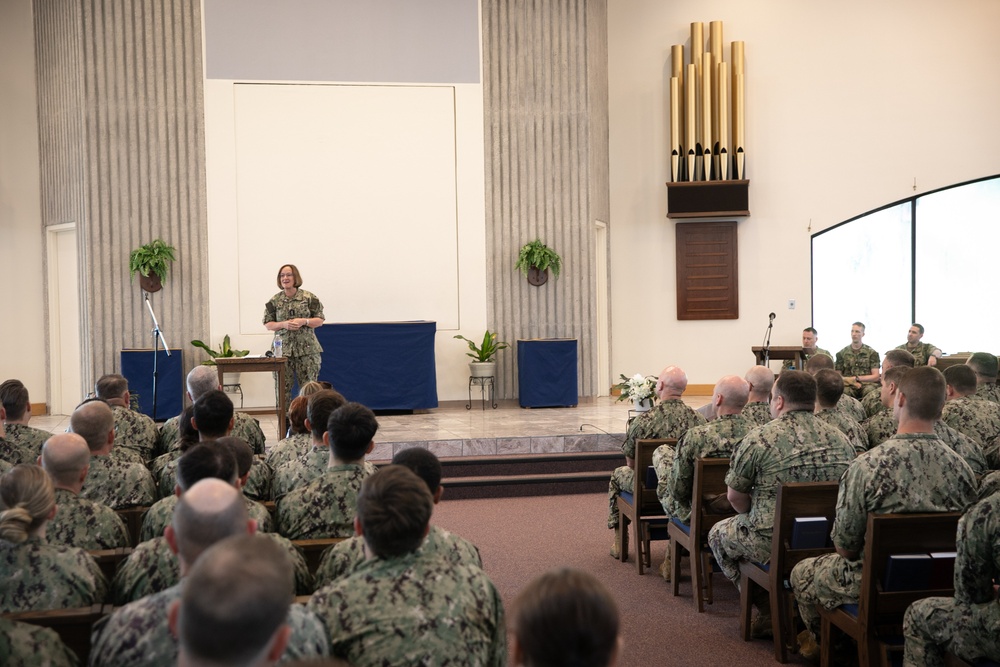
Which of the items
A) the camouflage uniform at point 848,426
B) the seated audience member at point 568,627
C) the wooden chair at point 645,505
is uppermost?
the seated audience member at point 568,627

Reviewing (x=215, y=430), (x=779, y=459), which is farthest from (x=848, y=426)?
(x=215, y=430)

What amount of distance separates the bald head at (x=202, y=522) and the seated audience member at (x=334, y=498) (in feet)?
4.47

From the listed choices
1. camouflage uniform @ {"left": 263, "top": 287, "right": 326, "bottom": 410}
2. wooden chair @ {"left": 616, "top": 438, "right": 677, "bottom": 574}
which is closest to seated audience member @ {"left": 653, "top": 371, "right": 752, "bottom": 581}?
wooden chair @ {"left": 616, "top": 438, "right": 677, "bottom": 574}

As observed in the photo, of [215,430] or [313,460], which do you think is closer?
[313,460]

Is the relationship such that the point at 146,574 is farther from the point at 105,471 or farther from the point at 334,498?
the point at 105,471

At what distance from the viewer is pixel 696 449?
4.69 meters

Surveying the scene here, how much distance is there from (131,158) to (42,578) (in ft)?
31.1

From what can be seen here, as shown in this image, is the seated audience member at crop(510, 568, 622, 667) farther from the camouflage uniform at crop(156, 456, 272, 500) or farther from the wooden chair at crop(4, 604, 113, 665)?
the camouflage uniform at crop(156, 456, 272, 500)

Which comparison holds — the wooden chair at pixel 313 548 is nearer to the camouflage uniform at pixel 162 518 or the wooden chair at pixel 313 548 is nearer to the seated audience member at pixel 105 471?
the camouflage uniform at pixel 162 518

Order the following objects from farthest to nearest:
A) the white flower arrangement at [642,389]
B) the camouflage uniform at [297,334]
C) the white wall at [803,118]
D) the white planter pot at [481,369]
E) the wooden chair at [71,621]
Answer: the white wall at [803,118] < the white planter pot at [481,369] < the camouflage uniform at [297,334] < the white flower arrangement at [642,389] < the wooden chair at [71,621]

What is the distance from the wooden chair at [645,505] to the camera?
531 cm

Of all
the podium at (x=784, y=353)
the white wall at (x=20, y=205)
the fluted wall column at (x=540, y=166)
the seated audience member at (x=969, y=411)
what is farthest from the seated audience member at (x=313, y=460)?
the white wall at (x=20, y=205)

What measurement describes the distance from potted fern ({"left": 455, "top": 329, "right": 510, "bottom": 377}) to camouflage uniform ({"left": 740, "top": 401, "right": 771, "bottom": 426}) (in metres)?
6.28

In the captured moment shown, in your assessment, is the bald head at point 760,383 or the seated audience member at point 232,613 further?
the bald head at point 760,383
